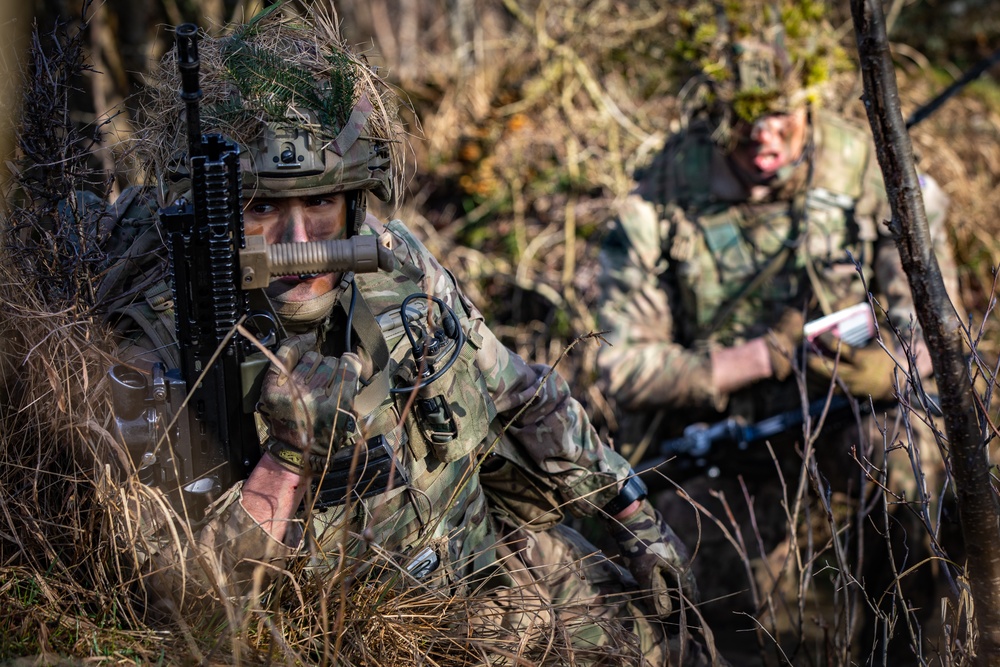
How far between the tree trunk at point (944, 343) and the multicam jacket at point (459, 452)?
82 cm

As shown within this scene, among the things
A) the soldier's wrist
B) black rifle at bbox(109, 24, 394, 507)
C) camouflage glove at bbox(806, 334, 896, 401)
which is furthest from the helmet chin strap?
camouflage glove at bbox(806, 334, 896, 401)

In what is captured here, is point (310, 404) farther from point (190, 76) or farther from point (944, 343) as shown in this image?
point (944, 343)

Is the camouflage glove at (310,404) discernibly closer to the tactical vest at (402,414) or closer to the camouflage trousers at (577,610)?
the tactical vest at (402,414)

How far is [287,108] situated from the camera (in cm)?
235

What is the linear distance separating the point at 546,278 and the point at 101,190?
4.17m

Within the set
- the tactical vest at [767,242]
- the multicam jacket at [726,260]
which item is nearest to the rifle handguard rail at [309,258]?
the multicam jacket at [726,260]

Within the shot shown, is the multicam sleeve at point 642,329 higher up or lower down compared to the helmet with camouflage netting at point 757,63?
lower down

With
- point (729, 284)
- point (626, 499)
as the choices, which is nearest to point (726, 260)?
point (729, 284)

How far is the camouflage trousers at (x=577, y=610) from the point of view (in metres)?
2.21

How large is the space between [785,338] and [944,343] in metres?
2.36

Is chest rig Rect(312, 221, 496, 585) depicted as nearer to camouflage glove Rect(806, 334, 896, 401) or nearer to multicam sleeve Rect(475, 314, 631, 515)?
multicam sleeve Rect(475, 314, 631, 515)

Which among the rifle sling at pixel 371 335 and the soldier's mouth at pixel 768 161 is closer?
the rifle sling at pixel 371 335

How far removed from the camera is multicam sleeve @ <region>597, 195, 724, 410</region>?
445 cm

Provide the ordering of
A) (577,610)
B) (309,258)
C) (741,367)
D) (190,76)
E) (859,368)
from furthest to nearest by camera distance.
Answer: (741,367) < (859,368) < (577,610) < (309,258) < (190,76)
